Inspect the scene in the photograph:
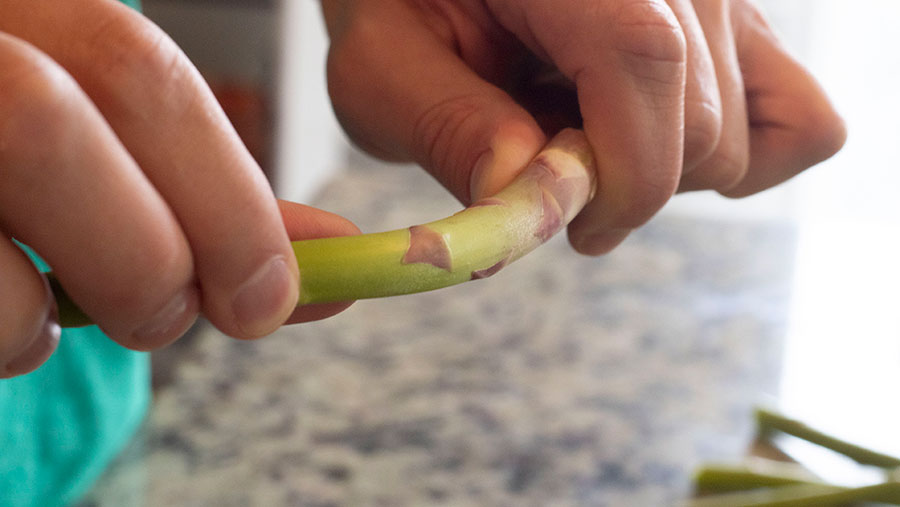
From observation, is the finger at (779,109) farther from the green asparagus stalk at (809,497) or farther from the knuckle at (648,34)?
the green asparagus stalk at (809,497)

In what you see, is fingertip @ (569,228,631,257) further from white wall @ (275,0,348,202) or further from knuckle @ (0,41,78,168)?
white wall @ (275,0,348,202)

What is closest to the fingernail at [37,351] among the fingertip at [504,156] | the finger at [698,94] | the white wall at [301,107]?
the fingertip at [504,156]

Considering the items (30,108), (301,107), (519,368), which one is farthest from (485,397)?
(301,107)

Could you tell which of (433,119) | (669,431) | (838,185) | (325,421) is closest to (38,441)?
(325,421)

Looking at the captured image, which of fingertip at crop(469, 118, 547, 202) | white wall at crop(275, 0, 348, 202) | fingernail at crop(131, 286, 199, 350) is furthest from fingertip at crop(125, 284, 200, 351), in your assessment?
white wall at crop(275, 0, 348, 202)

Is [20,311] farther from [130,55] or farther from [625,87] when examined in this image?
[625,87]

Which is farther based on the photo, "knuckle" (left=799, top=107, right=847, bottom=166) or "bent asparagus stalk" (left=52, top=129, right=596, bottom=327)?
"knuckle" (left=799, top=107, right=847, bottom=166)
